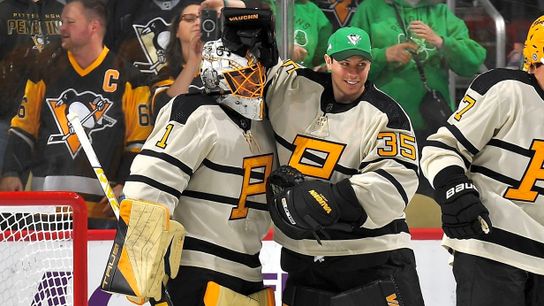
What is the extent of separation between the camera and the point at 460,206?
2.45 meters

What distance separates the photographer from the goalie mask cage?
2623 millimetres

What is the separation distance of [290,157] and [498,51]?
5.89ft

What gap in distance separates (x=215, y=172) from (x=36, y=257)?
77cm

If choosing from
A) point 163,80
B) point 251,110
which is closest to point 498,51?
point 163,80

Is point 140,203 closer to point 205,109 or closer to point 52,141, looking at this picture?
point 205,109

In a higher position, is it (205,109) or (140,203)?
(205,109)

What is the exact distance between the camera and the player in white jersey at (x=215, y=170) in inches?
94.9

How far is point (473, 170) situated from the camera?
8.52 feet

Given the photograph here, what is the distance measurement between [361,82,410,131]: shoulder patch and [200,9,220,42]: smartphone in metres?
1.49

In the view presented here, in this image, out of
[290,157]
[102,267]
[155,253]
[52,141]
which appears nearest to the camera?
[155,253]

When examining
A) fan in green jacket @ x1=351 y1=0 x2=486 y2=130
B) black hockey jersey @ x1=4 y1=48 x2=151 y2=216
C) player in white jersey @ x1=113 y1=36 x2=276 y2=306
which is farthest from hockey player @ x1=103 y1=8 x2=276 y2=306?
fan in green jacket @ x1=351 y1=0 x2=486 y2=130

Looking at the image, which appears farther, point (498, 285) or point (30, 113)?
point (30, 113)

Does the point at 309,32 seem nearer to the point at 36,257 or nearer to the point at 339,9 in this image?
the point at 339,9

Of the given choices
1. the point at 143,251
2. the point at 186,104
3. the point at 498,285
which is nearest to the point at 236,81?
the point at 186,104
